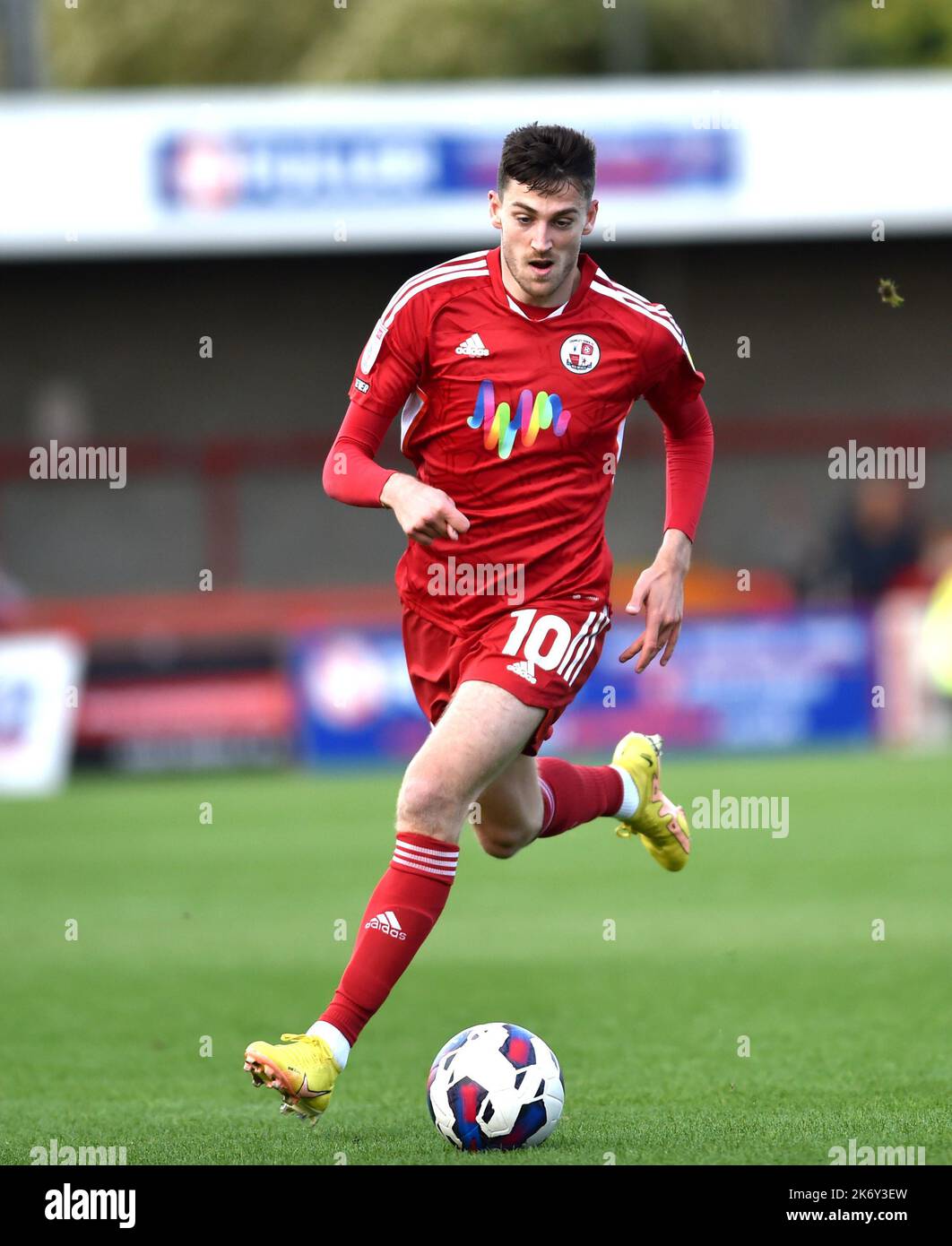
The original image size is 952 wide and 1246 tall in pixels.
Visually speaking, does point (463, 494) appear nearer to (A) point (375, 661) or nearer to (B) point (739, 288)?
(A) point (375, 661)

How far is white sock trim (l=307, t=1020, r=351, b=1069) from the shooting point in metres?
5.39

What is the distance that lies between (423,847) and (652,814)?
174 cm

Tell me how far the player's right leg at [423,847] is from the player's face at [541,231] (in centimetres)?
119

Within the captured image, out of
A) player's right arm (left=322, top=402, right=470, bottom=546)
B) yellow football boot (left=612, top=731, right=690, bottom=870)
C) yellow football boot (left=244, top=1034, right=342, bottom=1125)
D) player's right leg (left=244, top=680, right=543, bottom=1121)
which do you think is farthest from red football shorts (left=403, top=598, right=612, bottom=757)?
yellow football boot (left=244, top=1034, right=342, bottom=1125)

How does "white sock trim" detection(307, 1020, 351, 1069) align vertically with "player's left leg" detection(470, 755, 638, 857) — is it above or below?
below

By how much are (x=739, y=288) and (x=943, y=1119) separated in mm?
21443

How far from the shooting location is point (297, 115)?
73.4 feet

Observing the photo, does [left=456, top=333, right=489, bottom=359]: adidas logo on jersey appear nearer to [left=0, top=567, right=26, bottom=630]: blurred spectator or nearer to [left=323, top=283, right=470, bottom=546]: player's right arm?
[left=323, top=283, right=470, bottom=546]: player's right arm

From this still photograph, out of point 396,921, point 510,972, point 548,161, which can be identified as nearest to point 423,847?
point 396,921

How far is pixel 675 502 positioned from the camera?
6.46 meters

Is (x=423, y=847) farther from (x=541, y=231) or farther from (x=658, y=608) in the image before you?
(x=541, y=231)

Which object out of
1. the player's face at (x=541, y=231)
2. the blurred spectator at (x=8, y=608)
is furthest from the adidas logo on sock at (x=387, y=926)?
the blurred spectator at (x=8, y=608)

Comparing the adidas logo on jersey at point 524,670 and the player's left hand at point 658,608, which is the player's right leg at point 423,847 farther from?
the player's left hand at point 658,608

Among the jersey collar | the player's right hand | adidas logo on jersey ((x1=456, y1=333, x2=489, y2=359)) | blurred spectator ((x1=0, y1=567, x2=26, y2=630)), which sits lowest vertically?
the player's right hand
